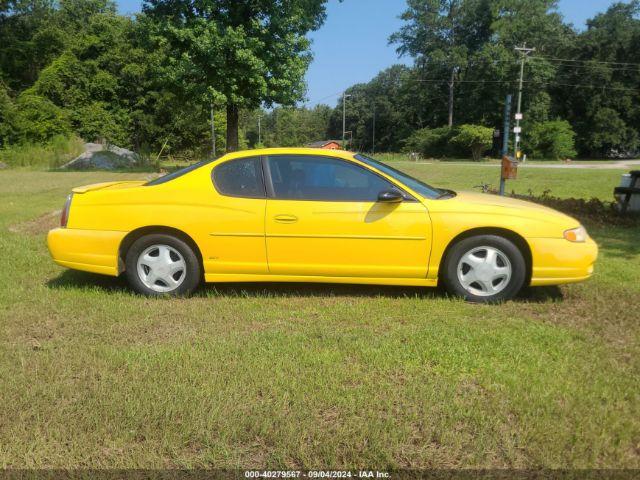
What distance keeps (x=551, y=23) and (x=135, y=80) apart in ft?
158

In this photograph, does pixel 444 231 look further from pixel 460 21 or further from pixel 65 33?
Answer: pixel 460 21

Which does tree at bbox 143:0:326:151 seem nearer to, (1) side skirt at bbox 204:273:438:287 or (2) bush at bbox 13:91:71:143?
(1) side skirt at bbox 204:273:438:287

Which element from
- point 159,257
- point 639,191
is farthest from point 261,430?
point 639,191

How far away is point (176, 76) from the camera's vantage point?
20.0 meters

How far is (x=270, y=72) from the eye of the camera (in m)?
20.4

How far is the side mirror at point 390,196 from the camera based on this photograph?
4508 mm

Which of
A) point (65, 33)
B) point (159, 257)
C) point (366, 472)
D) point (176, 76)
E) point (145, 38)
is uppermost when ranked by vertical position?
point (65, 33)

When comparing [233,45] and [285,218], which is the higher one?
[233,45]

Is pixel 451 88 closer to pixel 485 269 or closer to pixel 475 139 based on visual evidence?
pixel 475 139

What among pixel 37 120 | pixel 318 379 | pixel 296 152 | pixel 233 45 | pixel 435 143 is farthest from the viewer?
pixel 435 143

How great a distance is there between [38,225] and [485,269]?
7.47m

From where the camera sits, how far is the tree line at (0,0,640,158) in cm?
2000

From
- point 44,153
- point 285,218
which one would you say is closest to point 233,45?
point 285,218

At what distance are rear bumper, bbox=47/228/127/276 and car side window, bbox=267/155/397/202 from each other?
5.12 feet
